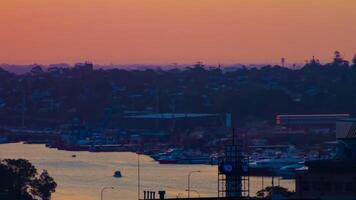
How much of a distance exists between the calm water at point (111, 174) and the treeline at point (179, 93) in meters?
15.5

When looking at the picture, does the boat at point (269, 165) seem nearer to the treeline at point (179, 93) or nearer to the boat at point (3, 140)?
the treeline at point (179, 93)

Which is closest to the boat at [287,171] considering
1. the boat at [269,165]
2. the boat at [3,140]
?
the boat at [269,165]

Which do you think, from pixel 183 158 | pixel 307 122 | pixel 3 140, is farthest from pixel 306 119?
pixel 183 158

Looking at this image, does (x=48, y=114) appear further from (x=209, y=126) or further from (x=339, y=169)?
(x=339, y=169)

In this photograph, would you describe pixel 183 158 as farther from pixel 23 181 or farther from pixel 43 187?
pixel 23 181

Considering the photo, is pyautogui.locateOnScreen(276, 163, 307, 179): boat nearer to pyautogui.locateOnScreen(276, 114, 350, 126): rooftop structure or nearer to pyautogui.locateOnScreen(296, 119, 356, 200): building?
pyautogui.locateOnScreen(276, 114, 350, 126): rooftop structure

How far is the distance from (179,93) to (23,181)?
7746cm

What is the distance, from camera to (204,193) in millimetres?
49438

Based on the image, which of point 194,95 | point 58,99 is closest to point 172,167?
point 194,95

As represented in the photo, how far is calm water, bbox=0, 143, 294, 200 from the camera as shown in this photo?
5166 centimetres

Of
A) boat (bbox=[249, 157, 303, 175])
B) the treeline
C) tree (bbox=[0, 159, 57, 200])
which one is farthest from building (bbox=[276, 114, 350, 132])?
tree (bbox=[0, 159, 57, 200])

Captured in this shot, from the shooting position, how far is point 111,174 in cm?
6506

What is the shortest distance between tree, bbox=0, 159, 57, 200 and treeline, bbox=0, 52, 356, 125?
182ft

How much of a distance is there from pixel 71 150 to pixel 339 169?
69126 millimetres
